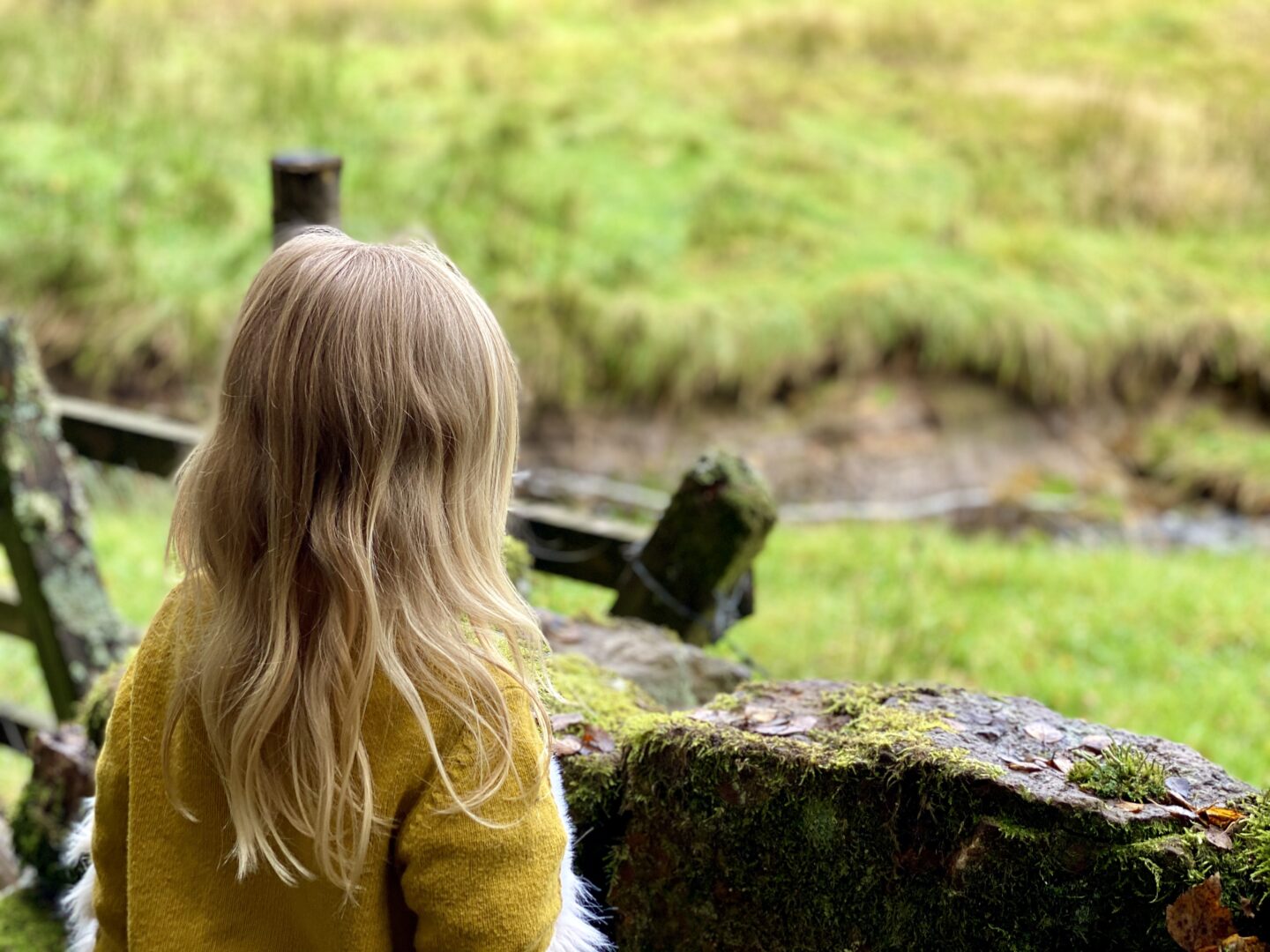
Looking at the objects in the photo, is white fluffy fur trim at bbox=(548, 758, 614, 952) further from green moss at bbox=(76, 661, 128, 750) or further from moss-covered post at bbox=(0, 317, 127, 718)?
moss-covered post at bbox=(0, 317, 127, 718)

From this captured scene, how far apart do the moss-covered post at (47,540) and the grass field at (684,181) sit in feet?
15.6

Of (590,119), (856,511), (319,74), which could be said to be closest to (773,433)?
(856,511)

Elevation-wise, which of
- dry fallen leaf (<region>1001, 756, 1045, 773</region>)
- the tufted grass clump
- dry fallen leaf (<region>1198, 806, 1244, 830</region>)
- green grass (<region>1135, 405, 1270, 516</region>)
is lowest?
green grass (<region>1135, 405, 1270, 516</region>)

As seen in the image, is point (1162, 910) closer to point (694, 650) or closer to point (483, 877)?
point (483, 877)

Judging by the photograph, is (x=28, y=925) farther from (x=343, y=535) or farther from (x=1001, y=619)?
(x=1001, y=619)

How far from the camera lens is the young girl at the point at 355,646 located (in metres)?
1.61

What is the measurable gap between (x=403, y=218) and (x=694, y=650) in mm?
7339

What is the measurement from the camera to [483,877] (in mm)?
1655

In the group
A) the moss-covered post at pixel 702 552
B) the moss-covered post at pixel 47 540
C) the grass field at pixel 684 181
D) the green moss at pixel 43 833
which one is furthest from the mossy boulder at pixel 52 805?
the grass field at pixel 684 181

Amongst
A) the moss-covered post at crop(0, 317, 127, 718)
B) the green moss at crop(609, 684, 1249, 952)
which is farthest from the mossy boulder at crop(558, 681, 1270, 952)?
the moss-covered post at crop(0, 317, 127, 718)

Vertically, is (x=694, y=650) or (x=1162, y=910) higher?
(x=1162, y=910)

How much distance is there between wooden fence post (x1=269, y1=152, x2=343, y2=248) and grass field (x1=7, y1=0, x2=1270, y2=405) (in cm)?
484

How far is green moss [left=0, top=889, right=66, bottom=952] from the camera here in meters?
2.83

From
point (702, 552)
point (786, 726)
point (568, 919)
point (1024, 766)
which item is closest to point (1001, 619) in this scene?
point (702, 552)
